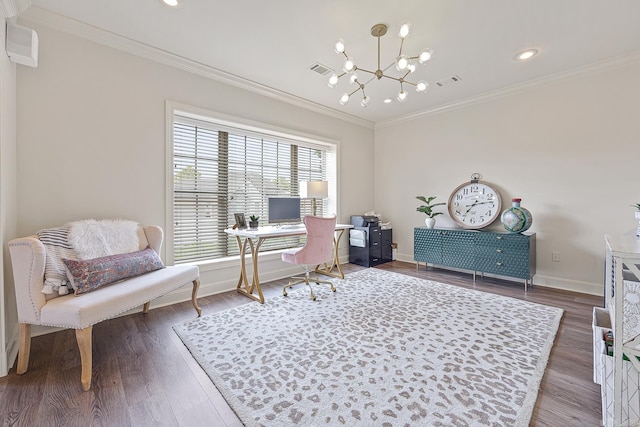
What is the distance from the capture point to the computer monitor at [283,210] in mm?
3574

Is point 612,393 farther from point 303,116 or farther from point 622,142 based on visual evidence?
point 303,116

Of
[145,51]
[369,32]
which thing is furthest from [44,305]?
[369,32]

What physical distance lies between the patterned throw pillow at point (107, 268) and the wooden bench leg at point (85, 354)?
0.33 metres

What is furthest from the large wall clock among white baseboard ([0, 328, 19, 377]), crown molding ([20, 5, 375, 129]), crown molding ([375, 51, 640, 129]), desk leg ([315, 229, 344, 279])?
white baseboard ([0, 328, 19, 377])

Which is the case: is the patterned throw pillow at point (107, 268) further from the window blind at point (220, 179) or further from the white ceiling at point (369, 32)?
the white ceiling at point (369, 32)

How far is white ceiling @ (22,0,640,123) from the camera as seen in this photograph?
6.98 feet

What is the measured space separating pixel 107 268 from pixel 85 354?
2.01 ft

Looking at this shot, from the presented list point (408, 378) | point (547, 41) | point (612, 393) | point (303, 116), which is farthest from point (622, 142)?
point (303, 116)

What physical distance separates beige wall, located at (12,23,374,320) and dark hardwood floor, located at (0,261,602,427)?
1.02 meters

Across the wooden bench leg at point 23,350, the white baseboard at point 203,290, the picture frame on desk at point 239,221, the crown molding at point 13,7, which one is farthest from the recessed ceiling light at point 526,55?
the wooden bench leg at point 23,350

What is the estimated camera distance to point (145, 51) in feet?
8.82

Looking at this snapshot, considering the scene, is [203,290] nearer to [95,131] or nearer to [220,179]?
[220,179]

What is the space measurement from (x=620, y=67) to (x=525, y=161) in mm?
1245

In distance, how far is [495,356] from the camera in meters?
1.86
